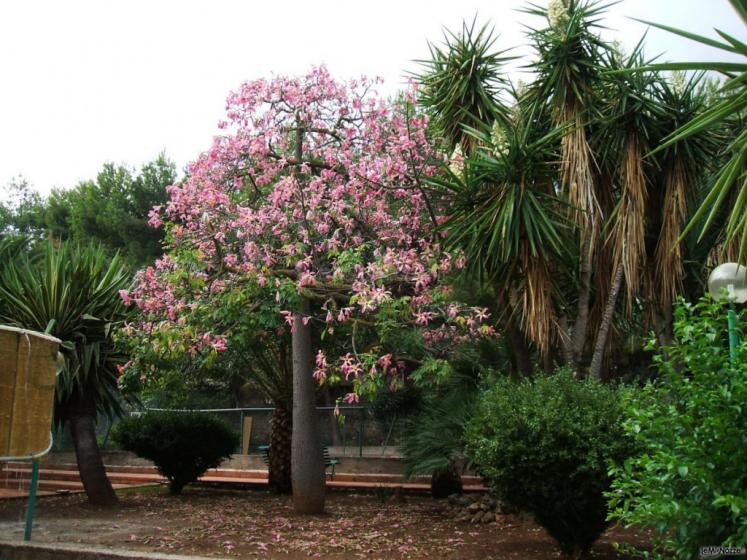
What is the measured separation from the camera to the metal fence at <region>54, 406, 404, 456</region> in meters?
19.1

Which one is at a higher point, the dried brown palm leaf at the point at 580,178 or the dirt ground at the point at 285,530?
the dried brown palm leaf at the point at 580,178

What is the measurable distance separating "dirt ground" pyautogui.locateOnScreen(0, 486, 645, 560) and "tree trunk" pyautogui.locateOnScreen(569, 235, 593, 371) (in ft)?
7.76

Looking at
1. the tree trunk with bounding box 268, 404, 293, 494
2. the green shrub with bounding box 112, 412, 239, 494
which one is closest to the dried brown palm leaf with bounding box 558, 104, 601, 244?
the tree trunk with bounding box 268, 404, 293, 494

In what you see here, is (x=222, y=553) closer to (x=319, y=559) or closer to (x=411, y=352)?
(x=319, y=559)

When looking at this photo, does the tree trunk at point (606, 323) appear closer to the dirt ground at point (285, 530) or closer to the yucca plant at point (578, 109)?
the yucca plant at point (578, 109)

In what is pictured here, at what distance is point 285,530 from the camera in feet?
32.2

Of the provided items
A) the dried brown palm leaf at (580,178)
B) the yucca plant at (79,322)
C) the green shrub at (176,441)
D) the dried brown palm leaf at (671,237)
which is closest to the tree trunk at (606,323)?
the dried brown palm leaf at (580,178)

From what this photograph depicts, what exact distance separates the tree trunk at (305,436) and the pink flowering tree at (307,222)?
0.06 feet

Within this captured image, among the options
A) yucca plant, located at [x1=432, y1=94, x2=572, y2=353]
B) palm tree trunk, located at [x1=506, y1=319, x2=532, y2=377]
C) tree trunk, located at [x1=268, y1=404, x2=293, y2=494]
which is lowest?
tree trunk, located at [x1=268, y1=404, x2=293, y2=494]

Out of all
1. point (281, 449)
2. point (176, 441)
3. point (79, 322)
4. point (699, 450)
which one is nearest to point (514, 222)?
point (699, 450)

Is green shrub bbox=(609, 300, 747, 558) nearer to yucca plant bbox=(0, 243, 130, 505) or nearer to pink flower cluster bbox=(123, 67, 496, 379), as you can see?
pink flower cluster bbox=(123, 67, 496, 379)

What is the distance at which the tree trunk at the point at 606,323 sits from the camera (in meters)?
10.3

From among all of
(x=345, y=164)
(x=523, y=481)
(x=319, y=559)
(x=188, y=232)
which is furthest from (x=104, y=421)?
(x=523, y=481)

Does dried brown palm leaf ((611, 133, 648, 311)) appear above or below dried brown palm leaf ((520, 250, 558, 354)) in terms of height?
above
